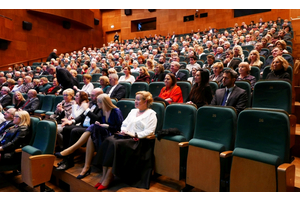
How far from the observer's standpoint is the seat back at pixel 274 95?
67 centimetres

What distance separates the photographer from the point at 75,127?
85cm

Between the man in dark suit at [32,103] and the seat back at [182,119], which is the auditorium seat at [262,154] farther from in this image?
the man in dark suit at [32,103]

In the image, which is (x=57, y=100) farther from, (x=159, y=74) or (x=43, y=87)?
(x=159, y=74)

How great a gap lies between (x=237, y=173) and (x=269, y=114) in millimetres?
148

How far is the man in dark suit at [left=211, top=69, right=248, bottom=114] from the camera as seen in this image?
0.70m

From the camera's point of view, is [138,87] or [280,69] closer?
[280,69]

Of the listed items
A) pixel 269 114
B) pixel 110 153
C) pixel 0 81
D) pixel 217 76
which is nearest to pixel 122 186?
pixel 110 153

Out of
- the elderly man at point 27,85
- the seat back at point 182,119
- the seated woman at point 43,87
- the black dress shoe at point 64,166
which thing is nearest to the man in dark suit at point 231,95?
the seat back at point 182,119

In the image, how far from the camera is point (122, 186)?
2.07ft

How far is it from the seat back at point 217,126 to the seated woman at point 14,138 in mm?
645

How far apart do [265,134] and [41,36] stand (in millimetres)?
4008

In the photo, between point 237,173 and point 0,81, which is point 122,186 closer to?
point 237,173

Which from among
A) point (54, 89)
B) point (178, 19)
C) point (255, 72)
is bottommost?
point (54, 89)

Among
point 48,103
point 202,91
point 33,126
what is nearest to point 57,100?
point 48,103
